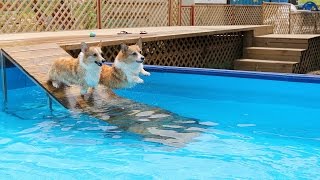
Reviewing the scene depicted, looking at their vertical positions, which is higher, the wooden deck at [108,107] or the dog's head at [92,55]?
the dog's head at [92,55]

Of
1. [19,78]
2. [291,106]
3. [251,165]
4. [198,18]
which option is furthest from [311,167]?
[198,18]

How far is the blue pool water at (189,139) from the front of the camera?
3650mm

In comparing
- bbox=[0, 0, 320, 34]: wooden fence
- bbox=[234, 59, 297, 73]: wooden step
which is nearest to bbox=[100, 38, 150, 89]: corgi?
bbox=[0, 0, 320, 34]: wooden fence

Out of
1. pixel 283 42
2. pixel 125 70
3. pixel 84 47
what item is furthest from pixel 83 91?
pixel 283 42

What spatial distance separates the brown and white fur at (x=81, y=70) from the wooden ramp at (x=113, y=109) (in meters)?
0.13

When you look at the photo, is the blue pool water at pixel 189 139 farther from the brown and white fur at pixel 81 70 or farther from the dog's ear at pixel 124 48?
the dog's ear at pixel 124 48

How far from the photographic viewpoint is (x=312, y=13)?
15.9 metres

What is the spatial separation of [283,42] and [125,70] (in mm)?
6769

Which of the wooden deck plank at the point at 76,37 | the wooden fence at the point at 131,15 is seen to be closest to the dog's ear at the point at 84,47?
the wooden deck plank at the point at 76,37

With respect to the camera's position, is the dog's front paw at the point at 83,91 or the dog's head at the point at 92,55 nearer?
the dog's head at the point at 92,55

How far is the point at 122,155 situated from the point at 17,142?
105 centimetres

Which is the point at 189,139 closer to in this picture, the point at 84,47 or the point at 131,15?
the point at 84,47

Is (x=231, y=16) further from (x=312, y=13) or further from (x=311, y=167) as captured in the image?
(x=311, y=167)

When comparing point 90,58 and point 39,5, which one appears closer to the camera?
point 90,58
